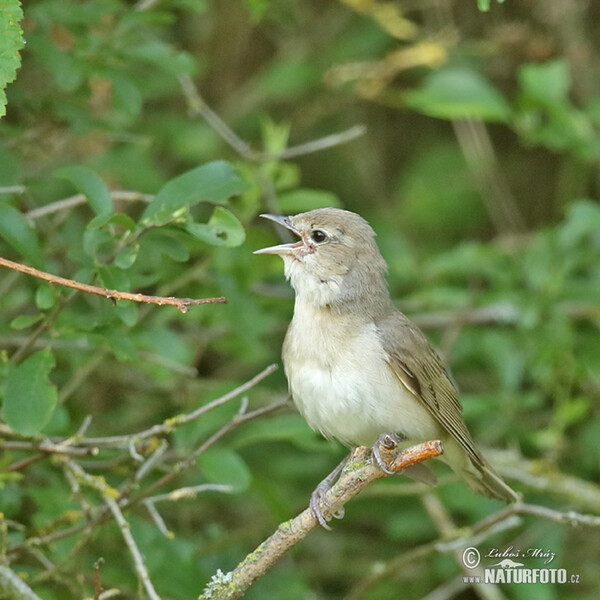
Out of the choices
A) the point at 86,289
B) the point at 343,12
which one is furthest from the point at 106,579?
the point at 343,12

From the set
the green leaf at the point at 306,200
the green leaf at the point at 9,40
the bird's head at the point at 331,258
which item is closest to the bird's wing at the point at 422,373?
the bird's head at the point at 331,258

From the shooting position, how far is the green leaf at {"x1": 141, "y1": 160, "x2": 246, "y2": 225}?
346 centimetres

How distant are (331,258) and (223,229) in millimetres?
849

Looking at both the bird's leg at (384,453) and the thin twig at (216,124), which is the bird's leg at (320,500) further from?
the thin twig at (216,124)

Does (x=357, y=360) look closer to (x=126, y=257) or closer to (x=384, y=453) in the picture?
(x=384, y=453)

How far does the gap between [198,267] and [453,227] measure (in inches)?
140

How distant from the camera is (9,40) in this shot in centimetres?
305

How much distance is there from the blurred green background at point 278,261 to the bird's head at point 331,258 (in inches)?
14.2

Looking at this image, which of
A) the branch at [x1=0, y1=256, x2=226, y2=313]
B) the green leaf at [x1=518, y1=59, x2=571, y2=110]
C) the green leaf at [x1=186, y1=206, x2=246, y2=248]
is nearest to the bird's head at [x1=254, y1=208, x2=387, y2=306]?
the green leaf at [x1=186, y1=206, x2=246, y2=248]

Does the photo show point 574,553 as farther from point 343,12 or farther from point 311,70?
point 343,12

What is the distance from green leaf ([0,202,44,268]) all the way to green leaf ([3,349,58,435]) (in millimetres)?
343

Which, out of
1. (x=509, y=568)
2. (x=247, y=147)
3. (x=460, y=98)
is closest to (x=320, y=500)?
(x=509, y=568)

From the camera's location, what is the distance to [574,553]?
6.16 metres

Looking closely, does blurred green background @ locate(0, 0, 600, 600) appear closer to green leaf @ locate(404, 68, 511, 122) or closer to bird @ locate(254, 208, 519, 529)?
green leaf @ locate(404, 68, 511, 122)
